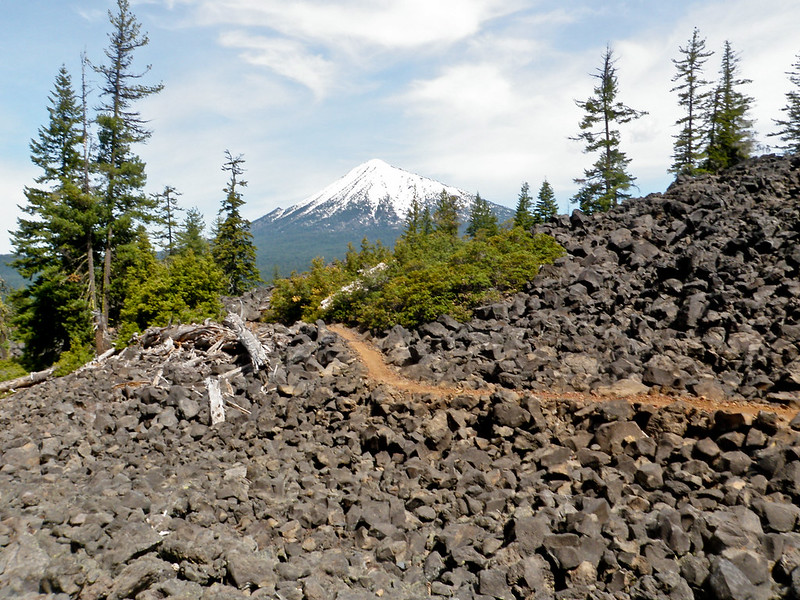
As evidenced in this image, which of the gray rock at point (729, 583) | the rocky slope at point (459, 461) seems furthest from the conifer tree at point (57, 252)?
the gray rock at point (729, 583)

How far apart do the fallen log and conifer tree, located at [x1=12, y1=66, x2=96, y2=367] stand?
7.30m

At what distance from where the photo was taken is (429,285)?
1694cm

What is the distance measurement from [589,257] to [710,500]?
12.7m

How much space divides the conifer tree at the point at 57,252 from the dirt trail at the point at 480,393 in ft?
65.3

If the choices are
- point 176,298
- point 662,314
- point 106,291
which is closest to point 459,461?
point 662,314

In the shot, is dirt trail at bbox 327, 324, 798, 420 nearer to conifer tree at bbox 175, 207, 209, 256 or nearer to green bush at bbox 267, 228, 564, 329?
green bush at bbox 267, 228, 564, 329

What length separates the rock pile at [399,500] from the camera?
17.9ft

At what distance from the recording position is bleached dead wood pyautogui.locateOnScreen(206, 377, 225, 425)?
1155 cm

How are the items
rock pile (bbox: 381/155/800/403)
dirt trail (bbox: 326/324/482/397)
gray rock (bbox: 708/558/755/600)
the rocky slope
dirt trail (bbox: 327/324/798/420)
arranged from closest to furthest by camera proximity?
gray rock (bbox: 708/558/755/600)
the rocky slope
dirt trail (bbox: 327/324/798/420)
rock pile (bbox: 381/155/800/403)
dirt trail (bbox: 326/324/482/397)

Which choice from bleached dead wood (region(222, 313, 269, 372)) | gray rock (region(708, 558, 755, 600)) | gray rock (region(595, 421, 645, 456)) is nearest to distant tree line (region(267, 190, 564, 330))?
bleached dead wood (region(222, 313, 269, 372))

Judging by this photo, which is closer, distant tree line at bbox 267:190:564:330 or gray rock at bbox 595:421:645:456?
gray rock at bbox 595:421:645:456

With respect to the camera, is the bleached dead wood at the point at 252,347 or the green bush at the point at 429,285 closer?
the bleached dead wood at the point at 252,347

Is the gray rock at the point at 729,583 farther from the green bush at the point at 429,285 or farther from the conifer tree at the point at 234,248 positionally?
the conifer tree at the point at 234,248

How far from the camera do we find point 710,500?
6.21 m
